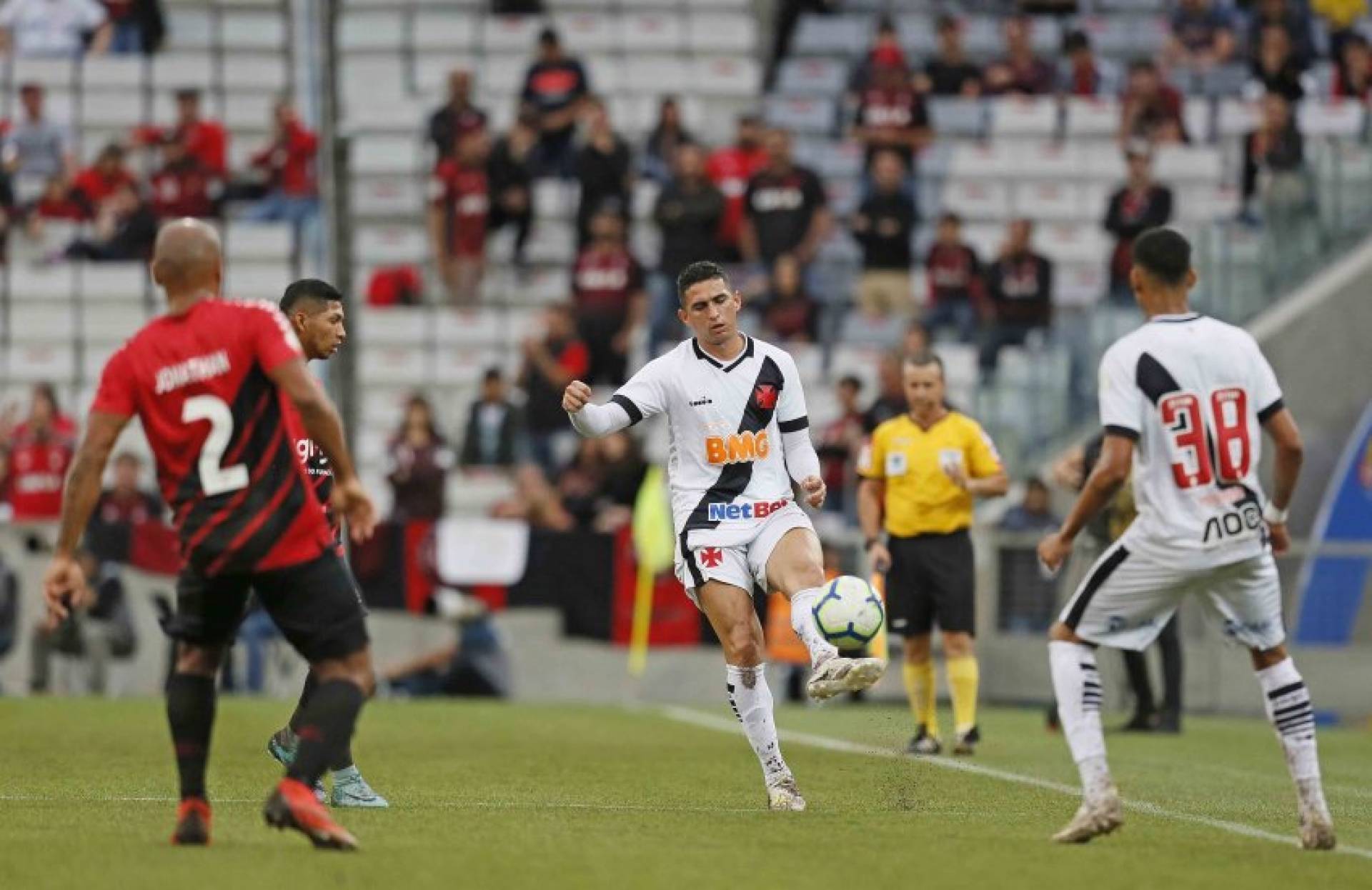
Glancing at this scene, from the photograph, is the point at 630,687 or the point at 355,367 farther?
the point at 355,367

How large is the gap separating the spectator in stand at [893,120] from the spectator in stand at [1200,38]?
3.36 metres

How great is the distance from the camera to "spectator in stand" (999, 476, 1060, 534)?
21703 millimetres

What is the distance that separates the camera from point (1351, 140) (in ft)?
73.7

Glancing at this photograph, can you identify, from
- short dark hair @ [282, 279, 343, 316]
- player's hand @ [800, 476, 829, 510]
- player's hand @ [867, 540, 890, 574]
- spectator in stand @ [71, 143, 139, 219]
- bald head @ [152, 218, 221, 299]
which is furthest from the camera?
spectator in stand @ [71, 143, 139, 219]

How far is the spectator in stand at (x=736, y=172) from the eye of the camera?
2531 centimetres

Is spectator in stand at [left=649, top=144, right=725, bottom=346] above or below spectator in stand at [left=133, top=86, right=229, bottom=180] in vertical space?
below

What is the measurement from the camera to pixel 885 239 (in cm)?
2491

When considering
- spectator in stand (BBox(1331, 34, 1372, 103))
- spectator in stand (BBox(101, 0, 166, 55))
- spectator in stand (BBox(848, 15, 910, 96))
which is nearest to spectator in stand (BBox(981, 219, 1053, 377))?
spectator in stand (BBox(848, 15, 910, 96))

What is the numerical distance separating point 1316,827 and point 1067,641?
3.52ft

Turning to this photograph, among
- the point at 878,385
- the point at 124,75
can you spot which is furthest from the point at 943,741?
the point at 124,75

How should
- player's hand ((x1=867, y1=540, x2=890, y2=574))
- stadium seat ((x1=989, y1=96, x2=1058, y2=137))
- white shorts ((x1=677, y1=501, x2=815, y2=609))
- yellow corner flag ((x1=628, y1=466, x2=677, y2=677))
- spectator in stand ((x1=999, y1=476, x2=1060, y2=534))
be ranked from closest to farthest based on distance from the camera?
white shorts ((x1=677, y1=501, x2=815, y2=609)), player's hand ((x1=867, y1=540, x2=890, y2=574)), spectator in stand ((x1=999, y1=476, x2=1060, y2=534)), yellow corner flag ((x1=628, y1=466, x2=677, y2=677)), stadium seat ((x1=989, y1=96, x2=1058, y2=137))

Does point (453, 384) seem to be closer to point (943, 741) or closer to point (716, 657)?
point (716, 657)

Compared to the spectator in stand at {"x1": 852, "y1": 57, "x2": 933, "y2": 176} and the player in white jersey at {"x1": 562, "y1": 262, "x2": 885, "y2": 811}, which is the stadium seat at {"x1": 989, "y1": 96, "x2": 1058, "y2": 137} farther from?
the player in white jersey at {"x1": 562, "y1": 262, "x2": 885, "y2": 811}

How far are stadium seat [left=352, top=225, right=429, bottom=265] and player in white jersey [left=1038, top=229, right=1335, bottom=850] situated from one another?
18.7 metres
